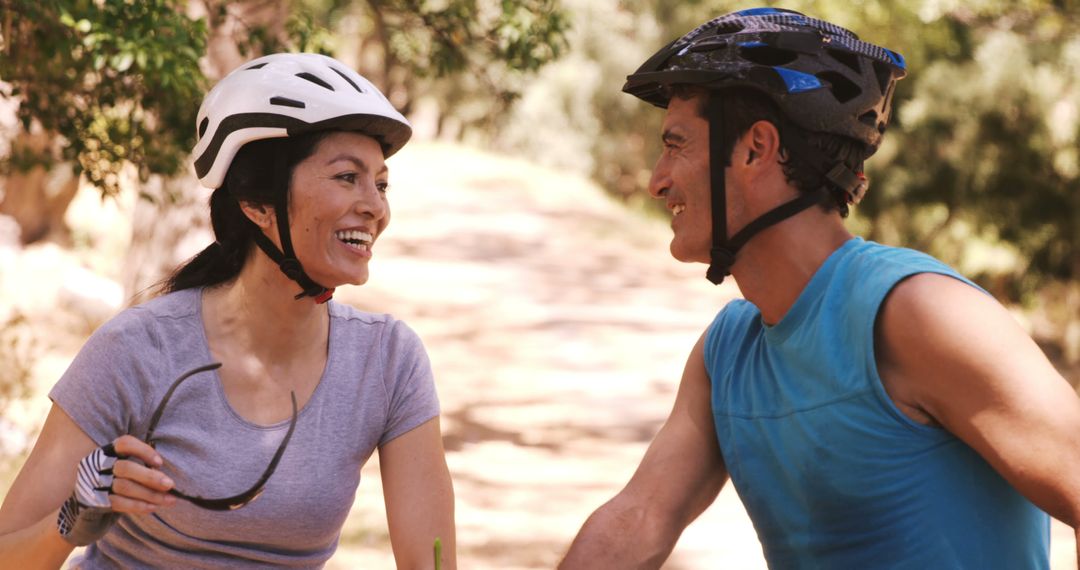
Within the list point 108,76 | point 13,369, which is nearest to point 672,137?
point 108,76

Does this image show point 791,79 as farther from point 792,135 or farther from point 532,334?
point 532,334

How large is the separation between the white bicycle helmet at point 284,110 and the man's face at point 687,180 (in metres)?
0.78

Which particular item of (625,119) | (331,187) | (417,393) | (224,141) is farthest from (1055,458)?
(625,119)

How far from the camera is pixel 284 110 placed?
3379mm

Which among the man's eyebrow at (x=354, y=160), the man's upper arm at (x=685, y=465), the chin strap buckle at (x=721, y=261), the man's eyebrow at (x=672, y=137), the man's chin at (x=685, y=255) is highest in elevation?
the man's eyebrow at (x=672, y=137)

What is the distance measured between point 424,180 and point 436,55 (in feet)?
63.4

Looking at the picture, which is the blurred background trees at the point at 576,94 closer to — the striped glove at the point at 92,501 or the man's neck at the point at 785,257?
the striped glove at the point at 92,501

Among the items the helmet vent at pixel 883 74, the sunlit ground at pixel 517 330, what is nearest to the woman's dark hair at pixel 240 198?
the helmet vent at pixel 883 74

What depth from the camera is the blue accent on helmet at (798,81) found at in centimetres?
299

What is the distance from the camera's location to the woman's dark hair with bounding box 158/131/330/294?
11.3 ft

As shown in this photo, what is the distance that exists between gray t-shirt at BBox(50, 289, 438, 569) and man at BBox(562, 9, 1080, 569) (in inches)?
26.2

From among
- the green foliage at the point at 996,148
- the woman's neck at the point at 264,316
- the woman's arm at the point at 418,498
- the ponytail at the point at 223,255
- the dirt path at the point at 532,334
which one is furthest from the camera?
the green foliage at the point at 996,148

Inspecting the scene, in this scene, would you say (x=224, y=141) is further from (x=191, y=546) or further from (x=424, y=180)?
(x=424, y=180)

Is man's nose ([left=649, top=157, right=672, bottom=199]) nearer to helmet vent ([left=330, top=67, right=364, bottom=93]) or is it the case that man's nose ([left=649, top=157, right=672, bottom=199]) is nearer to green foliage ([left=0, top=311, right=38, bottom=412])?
helmet vent ([left=330, top=67, right=364, bottom=93])
